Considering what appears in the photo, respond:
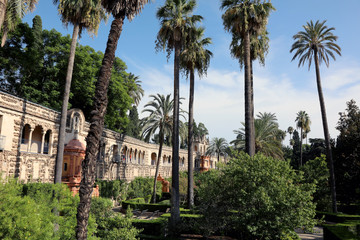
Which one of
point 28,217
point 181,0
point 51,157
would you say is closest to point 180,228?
point 28,217

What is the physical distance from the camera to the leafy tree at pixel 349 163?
26.4 metres

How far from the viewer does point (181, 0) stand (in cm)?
2066

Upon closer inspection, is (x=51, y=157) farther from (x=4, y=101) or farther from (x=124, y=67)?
(x=124, y=67)

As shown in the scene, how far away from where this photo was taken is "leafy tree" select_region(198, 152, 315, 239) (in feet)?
41.3

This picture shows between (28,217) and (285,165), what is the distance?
455 inches

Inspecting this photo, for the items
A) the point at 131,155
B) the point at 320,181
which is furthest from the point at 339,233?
the point at 131,155

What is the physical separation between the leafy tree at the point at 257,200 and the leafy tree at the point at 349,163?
16.3 m

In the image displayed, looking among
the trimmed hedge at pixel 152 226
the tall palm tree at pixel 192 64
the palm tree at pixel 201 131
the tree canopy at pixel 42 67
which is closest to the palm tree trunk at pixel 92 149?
the trimmed hedge at pixel 152 226

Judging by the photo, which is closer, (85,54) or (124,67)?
(85,54)

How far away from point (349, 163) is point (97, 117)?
2735cm

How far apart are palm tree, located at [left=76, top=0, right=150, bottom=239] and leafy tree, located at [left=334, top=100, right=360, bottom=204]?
25.8m

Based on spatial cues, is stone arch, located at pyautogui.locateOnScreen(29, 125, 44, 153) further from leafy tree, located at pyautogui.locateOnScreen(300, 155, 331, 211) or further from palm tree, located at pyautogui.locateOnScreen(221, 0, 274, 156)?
leafy tree, located at pyautogui.locateOnScreen(300, 155, 331, 211)

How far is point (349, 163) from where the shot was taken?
2686 cm

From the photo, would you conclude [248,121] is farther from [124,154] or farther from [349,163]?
[124,154]
